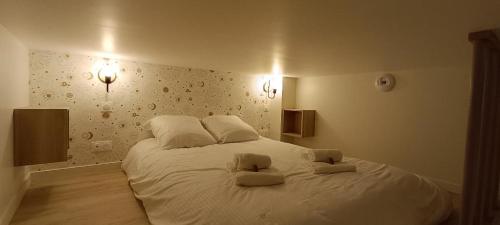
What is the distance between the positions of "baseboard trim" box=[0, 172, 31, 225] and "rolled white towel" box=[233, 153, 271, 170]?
1692mm

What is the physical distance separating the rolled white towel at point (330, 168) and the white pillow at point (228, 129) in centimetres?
133

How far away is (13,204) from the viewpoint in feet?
6.28

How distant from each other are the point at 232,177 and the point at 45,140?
1752 millimetres

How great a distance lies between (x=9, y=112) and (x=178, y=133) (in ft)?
4.52

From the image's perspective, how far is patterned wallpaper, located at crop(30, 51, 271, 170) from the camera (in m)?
2.63

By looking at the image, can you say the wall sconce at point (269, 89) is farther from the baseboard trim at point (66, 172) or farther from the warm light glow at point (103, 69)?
the baseboard trim at point (66, 172)

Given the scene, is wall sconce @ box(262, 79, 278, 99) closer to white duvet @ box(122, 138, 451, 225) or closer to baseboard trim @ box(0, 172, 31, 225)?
white duvet @ box(122, 138, 451, 225)

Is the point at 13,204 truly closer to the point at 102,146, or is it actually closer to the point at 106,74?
the point at 102,146

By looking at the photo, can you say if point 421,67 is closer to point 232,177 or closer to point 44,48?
point 232,177

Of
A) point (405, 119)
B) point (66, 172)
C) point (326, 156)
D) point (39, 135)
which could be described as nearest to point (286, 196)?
point (326, 156)

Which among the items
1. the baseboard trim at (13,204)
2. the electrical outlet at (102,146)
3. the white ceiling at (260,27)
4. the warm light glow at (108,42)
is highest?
the white ceiling at (260,27)

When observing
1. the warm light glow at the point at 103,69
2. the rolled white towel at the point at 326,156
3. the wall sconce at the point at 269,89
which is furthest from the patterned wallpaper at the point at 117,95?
the rolled white towel at the point at 326,156

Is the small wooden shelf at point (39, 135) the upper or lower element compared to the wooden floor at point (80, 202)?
upper

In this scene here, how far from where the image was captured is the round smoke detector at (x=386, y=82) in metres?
3.12
